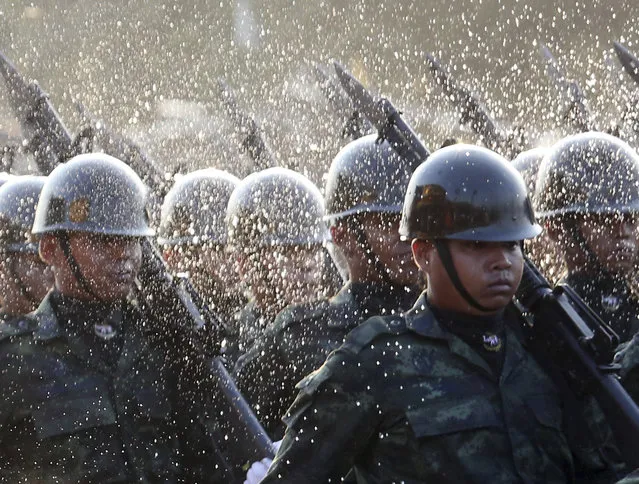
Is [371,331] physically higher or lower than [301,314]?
higher

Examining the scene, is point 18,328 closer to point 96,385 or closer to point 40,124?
point 96,385

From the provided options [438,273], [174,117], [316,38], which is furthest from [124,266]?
[316,38]

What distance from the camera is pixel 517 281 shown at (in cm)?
398

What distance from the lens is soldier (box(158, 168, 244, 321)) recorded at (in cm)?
873

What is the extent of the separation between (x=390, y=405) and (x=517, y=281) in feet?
1.71

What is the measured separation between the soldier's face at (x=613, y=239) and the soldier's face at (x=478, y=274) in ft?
7.21

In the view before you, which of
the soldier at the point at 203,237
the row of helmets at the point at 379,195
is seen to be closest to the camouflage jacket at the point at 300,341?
the row of helmets at the point at 379,195

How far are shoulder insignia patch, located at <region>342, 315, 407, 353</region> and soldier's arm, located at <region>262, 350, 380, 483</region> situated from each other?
2.7 inches

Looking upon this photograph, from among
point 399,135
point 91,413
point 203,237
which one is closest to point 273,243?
point 399,135

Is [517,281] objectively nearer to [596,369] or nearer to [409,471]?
[596,369]

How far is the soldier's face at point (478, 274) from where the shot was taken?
3982 millimetres

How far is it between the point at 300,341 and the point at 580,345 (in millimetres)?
2202

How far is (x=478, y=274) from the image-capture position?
402 centimetres

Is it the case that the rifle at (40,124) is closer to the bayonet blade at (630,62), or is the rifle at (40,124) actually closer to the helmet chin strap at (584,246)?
the helmet chin strap at (584,246)
